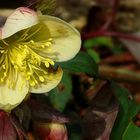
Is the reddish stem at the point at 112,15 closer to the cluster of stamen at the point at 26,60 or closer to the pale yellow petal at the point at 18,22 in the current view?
the cluster of stamen at the point at 26,60

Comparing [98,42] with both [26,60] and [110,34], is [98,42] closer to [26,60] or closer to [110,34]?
[110,34]

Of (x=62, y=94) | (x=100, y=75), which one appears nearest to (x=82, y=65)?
(x=62, y=94)

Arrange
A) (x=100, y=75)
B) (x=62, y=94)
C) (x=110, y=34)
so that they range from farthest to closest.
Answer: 1. (x=110, y=34)
2. (x=100, y=75)
3. (x=62, y=94)

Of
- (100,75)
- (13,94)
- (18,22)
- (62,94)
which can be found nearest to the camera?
(18,22)

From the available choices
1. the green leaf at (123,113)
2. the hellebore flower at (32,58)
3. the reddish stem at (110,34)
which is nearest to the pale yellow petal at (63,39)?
the hellebore flower at (32,58)

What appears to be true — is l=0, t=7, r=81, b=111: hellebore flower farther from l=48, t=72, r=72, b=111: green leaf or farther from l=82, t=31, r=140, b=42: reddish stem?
l=82, t=31, r=140, b=42: reddish stem

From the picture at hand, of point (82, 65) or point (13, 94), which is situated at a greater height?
point (13, 94)
